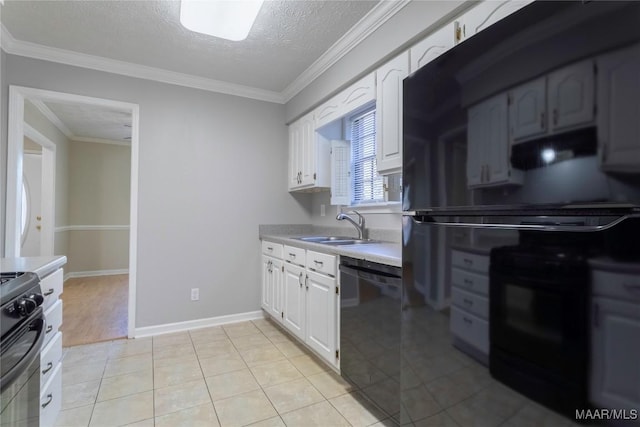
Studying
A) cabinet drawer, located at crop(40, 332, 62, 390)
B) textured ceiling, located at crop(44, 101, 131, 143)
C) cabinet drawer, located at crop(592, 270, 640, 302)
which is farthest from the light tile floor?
textured ceiling, located at crop(44, 101, 131, 143)

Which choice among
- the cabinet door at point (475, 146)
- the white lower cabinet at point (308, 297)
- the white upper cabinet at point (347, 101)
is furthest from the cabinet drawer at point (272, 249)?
the cabinet door at point (475, 146)

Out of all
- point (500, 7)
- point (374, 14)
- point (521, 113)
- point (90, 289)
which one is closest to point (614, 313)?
point (521, 113)

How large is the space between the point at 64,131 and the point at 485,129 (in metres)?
6.22

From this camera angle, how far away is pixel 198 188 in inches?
127

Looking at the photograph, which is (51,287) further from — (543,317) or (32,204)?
(32,204)

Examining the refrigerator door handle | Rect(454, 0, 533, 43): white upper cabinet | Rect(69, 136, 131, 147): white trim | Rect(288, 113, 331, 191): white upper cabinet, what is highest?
Rect(69, 136, 131, 147): white trim

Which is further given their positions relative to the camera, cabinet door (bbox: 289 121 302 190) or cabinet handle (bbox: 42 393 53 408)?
cabinet door (bbox: 289 121 302 190)

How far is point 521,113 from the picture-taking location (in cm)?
92

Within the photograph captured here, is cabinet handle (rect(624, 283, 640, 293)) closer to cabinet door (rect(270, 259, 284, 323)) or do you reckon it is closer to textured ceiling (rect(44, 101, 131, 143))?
cabinet door (rect(270, 259, 284, 323))

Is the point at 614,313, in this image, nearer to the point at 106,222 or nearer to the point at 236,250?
the point at 236,250

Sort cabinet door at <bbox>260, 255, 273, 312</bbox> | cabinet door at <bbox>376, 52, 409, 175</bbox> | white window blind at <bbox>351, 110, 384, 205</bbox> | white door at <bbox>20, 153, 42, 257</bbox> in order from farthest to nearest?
white door at <bbox>20, 153, 42, 257</bbox>
cabinet door at <bbox>260, 255, 273, 312</bbox>
white window blind at <bbox>351, 110, 384, 205</bbox>
cabinet door at <bbox>376, 52, 409, 175</bbox>

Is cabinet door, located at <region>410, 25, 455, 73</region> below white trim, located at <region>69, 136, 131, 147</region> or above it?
below

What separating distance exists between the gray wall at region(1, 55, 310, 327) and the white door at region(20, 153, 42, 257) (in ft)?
10.7

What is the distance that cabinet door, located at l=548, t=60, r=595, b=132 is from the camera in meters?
0.78
